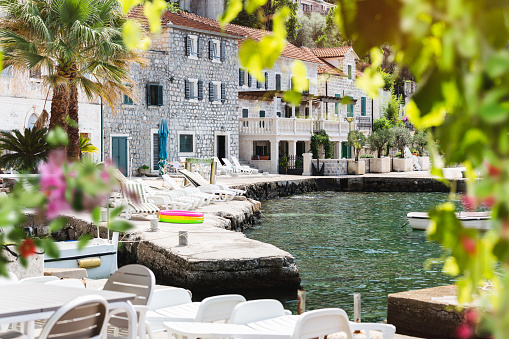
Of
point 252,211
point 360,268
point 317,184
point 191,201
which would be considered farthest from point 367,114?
point 360,268

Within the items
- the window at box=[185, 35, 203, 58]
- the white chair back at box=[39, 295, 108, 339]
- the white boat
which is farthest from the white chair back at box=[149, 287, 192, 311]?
the window at box=[185, 35, 203, 58]

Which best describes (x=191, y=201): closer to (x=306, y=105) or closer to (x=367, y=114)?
(x=306, y=105)

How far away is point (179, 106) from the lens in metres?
36.6

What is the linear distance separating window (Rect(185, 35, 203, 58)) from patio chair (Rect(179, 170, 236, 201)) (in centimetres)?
1539

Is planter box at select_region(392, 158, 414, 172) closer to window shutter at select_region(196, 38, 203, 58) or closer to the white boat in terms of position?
window shutter at select_region(196, 38, 203, 58)

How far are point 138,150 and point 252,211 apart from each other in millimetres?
13207

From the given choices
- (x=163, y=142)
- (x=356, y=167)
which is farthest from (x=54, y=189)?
(x=356, y=167)

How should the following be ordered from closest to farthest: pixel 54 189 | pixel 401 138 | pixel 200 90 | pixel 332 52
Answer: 1. pixel 54 189
2. pixel 200 90
3. pixel 401 138
4. pixel 332 52

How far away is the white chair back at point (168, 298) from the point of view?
573 centimetres

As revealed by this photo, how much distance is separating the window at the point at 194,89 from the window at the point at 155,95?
6.56ft

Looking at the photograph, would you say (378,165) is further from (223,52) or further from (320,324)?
(320,324)

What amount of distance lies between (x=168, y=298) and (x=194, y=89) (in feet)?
107

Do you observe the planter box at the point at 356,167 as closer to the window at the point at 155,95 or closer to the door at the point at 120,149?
the window at the point at 155,95

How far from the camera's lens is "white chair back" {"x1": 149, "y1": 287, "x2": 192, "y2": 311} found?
225 inches
